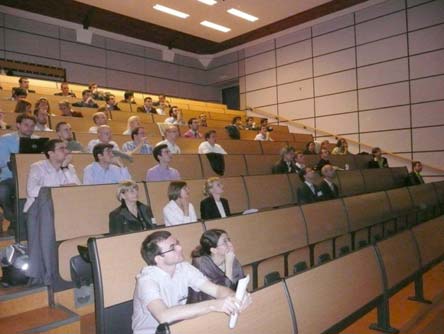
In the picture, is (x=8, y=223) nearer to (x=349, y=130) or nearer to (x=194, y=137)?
(x=194, y=137)

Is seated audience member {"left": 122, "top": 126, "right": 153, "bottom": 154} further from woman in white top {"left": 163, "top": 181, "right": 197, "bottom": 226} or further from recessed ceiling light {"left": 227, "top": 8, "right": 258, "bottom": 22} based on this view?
recessed ceiling light {"left": 227, "top": 8, "right": 258, "bottom": 22}

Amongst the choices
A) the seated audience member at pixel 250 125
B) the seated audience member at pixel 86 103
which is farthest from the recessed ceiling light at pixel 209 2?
the seated audience member at pixel 86 103

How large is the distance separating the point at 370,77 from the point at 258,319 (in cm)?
697

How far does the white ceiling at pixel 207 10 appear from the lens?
7168 mm

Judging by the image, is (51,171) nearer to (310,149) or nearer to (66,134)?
(66,134)

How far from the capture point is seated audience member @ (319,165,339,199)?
13.2 ft

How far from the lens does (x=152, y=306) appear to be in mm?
1353

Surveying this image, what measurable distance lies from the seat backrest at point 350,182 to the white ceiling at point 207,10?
393cm

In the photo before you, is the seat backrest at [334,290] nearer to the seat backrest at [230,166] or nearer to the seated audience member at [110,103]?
the seat backrest at [230,166]

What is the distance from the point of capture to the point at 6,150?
9.46 ft

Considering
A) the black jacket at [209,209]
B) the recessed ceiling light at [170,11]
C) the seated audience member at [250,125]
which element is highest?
Result: the recessed ceiling light at [170,11]

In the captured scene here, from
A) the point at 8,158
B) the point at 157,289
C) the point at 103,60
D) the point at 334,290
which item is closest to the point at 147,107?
the point at 103,60

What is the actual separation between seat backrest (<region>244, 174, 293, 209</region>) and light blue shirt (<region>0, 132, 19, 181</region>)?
6.43ft

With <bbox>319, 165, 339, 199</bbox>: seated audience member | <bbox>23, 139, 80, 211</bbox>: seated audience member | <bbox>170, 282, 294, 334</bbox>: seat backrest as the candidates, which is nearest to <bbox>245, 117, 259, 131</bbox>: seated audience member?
<bbox>319, 165, 339, 199</bbox>: seated audience member
